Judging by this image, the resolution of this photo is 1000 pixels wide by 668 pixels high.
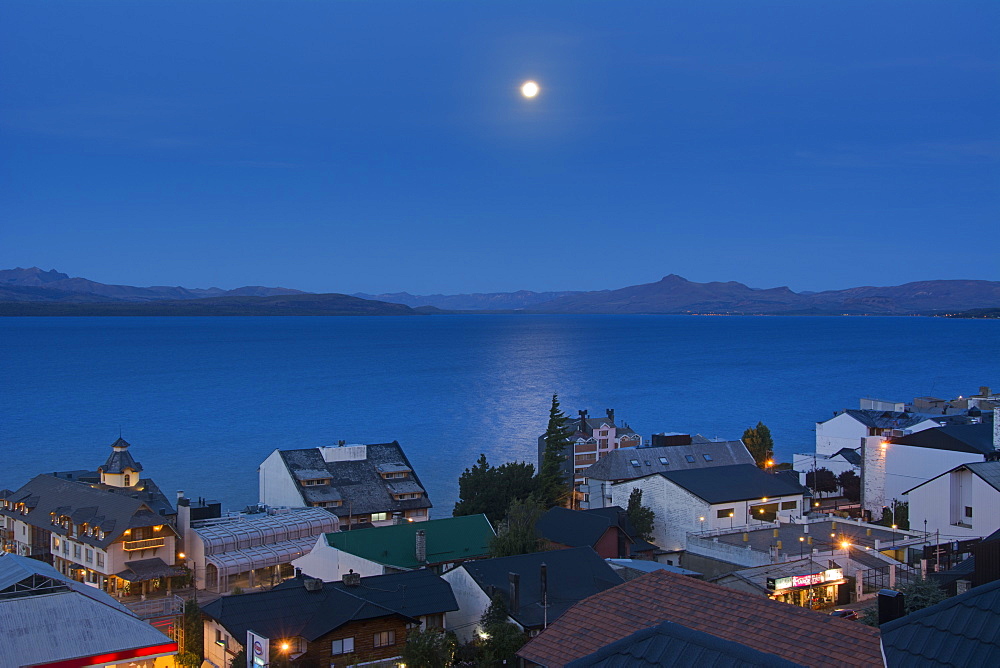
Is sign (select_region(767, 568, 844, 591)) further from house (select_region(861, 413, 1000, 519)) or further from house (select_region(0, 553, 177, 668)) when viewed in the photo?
house (select_region(0, 553, 177, 668))

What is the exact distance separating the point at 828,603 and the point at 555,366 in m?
150

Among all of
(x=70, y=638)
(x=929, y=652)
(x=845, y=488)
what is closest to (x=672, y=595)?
(x=929, y=652)

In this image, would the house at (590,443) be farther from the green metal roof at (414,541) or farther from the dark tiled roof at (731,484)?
the green metal roof at (414,541)

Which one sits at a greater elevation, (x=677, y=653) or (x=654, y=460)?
(x=677, y=653)

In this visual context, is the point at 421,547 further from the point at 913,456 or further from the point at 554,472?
the point at 913,456

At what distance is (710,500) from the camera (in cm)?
4516

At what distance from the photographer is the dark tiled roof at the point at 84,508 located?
1624 inches

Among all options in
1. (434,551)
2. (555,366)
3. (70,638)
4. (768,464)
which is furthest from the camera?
(555,366)

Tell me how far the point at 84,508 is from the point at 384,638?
24.0 meters

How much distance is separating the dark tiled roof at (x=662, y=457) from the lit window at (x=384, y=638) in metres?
28.9

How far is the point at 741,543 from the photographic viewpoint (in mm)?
41031

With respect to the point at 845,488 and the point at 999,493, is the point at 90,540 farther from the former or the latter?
the point at 845,488

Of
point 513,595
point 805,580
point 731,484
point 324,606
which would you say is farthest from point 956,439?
point 324,606

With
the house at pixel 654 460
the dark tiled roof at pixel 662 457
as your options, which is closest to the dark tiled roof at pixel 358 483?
the house at pixel 654 460
